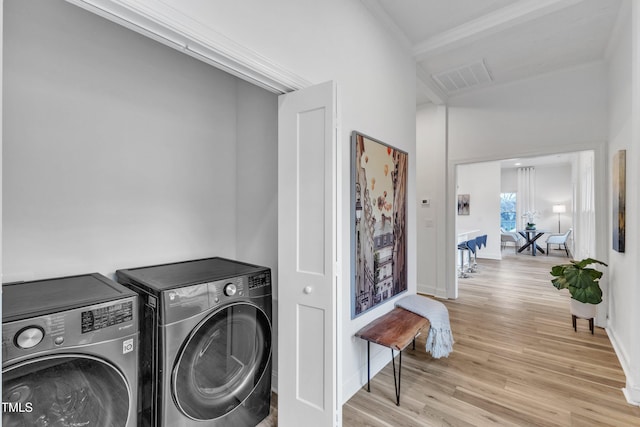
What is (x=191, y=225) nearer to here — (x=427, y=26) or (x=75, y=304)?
(x=75, y=304)

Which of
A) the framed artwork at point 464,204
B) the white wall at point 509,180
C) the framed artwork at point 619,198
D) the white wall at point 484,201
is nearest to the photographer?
the framed artwork at point 619,198

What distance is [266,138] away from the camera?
234 centimetres

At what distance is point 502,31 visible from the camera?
9.77 feet

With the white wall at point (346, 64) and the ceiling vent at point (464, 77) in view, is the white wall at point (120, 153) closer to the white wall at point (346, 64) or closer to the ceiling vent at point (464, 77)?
the white wall at point (346, 64)

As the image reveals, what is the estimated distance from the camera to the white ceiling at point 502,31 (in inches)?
104

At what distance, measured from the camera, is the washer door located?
1.06 metres

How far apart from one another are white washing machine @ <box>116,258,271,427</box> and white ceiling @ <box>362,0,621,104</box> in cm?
244

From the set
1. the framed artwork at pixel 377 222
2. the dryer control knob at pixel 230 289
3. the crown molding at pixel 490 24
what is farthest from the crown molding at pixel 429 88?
the dryer control knob at pixel 230 289

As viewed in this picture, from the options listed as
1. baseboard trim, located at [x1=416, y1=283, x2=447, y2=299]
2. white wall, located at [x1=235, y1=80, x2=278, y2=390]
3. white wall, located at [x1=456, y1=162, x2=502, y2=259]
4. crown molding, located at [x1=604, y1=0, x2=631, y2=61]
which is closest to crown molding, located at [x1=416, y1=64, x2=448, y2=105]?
crown molding, located at [x1=604, y1=0, x2=631, y2=61]

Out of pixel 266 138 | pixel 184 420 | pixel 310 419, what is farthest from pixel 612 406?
pixel 266 138

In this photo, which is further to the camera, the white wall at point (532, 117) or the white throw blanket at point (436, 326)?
the white wall at point (532, 117)

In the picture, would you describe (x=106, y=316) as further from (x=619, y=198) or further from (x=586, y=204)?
(x=586, y=204)

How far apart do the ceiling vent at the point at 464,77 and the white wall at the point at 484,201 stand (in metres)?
4.49

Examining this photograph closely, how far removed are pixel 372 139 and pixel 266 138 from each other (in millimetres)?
848
